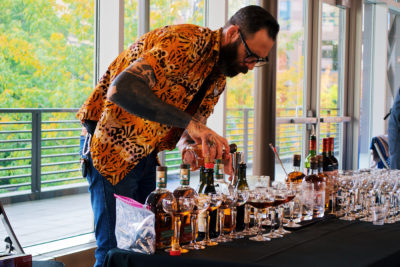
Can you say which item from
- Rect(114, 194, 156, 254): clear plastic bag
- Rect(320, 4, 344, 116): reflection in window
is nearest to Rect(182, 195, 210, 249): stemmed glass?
Rect(114, 194, 156, 254): clear plastic bag

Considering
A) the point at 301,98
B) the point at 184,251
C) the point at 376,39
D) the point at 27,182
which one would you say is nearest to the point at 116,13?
the point at 27,182

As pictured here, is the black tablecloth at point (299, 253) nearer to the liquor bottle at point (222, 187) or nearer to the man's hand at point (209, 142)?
the liquor bottle at point (222, 187)

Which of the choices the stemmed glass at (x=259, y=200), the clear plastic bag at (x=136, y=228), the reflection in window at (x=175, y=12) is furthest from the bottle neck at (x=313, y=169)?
the reflection in window at (x=175, y=12)

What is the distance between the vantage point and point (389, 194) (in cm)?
206

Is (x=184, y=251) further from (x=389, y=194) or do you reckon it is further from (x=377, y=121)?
(x=377, y=121)

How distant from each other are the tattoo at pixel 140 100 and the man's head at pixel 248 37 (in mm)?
470

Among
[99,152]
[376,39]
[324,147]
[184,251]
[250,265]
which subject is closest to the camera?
[250,265]

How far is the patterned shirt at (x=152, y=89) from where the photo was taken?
6.16 ft

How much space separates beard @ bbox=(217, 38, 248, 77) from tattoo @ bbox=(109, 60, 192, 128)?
18.3 inches

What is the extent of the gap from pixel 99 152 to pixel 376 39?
6471 millimetres

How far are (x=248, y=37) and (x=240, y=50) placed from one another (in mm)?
63

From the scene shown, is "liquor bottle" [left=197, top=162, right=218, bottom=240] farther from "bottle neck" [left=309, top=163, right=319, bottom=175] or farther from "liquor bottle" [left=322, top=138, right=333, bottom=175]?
"liquor bottle" [left=322, top=138, right=333, bottom=175]

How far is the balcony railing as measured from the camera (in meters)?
3.41

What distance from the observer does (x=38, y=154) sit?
11.9ft
